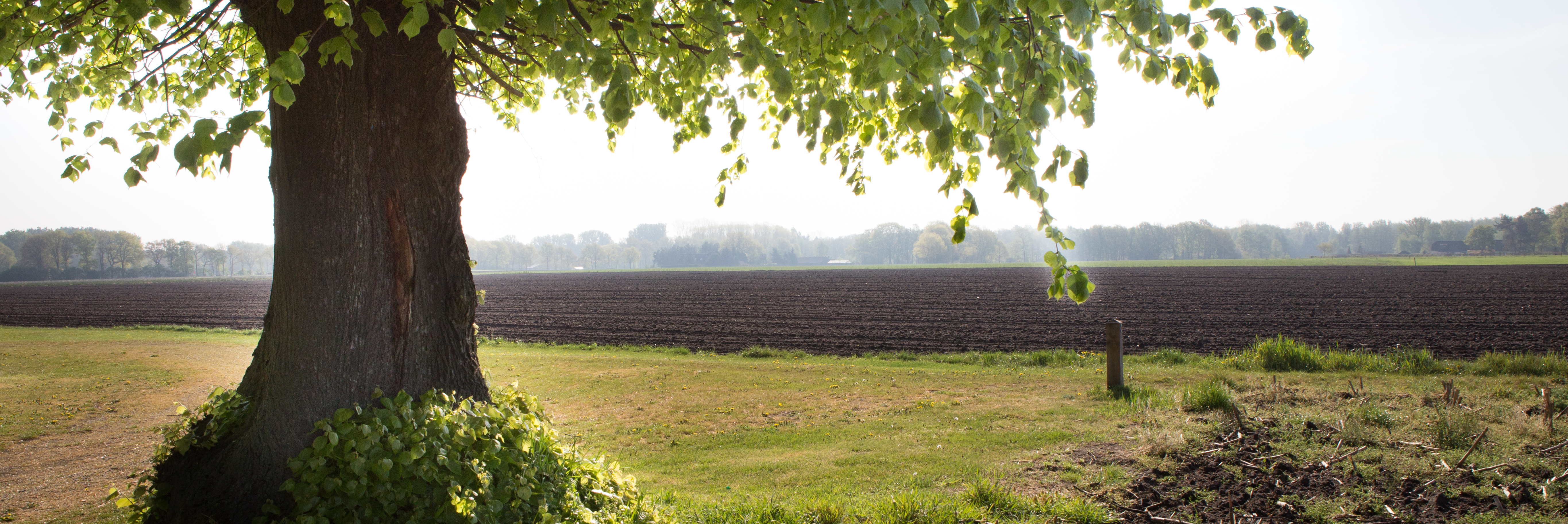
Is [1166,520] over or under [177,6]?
under

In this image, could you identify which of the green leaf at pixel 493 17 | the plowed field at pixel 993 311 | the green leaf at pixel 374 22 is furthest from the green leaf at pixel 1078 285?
the plowed field at pixel 993 311

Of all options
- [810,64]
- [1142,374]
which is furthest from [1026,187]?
[1142,374]

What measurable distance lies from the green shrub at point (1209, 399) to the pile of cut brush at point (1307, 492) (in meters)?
1.66

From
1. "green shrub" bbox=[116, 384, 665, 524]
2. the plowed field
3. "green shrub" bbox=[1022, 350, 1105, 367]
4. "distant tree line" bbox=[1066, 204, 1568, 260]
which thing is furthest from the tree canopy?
"distant tree line" bbox=[1066, 204, 1568, 260]

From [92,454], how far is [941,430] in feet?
24.3

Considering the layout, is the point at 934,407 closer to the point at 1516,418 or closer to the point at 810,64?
the point at 1516,418

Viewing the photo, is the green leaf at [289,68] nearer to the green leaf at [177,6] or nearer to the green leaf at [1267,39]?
the green leaf at [177,6]

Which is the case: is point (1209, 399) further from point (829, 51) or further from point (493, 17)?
point (493, 17)

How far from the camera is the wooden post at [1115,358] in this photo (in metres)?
8.69

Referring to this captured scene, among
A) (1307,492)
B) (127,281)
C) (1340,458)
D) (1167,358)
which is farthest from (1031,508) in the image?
(127,281)

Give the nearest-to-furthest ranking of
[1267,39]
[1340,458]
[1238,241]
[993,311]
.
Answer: [1267,39] → [1340,458] → [993,311] → [1238,241]

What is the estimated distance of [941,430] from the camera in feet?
22.9

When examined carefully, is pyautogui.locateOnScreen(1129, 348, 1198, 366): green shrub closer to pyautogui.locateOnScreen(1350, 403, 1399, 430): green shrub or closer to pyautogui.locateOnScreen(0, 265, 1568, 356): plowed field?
pyautogui.locateOnScreen(0, 265, 1568, 356): plowed field

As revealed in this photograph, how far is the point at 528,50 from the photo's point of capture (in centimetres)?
485
